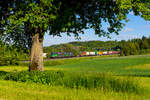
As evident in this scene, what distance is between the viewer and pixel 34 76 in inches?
565

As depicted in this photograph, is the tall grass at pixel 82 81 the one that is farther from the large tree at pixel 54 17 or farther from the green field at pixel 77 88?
the large tree at pixel 54 17

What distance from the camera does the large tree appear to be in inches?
601

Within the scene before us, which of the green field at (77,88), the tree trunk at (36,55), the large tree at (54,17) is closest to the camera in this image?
the green field at (77,88)

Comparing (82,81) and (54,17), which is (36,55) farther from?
(82,81)

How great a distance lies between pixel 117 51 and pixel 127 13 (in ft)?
487

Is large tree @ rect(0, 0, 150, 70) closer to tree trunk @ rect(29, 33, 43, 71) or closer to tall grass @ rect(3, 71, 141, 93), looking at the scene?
tree trunk @ rect(29, 33, 43, 71)

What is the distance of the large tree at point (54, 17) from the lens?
50.1 ft

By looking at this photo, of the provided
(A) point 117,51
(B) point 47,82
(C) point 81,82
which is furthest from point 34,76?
(A) point 117,51

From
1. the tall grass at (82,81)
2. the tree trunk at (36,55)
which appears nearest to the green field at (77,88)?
the tall grass at (82,81)

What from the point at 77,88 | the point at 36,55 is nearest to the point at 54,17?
the point at 36,55

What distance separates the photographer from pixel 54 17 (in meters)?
15.4

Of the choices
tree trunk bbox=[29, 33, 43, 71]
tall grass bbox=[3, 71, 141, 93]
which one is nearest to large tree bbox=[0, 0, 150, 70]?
tree trunk bbox=[29, 33, 43, 71]

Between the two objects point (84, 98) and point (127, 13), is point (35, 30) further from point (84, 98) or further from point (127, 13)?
point (84, 98)

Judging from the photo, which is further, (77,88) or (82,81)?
(82,81)
